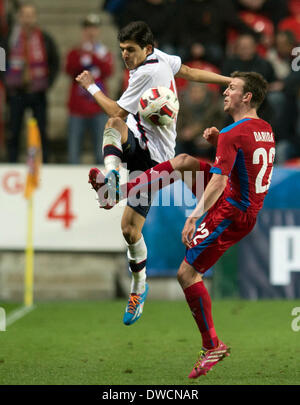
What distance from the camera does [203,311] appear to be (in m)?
7.38

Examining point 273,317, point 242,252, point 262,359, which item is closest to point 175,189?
point 242,252

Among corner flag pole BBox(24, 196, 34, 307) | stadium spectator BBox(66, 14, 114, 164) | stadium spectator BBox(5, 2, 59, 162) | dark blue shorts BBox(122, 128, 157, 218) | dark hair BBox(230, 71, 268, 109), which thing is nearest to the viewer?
dark hair BBox(230, 71, 268, 109)

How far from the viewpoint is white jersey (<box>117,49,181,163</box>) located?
7.72 meters

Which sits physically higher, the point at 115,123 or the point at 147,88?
the point at 147,88

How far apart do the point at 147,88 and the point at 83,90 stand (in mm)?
5496

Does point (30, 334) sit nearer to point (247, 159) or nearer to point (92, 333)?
point (92, 333)

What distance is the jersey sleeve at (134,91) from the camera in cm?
771

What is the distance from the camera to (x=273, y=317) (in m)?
11.4

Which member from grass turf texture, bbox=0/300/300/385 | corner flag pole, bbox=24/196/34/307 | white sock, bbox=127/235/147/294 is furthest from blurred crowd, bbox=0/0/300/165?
white sock, bbox=127/235/147/294

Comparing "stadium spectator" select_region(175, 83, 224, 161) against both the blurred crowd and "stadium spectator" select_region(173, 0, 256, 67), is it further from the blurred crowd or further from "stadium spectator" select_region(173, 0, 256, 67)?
"stadium spectator" select_region(173, 0, 256, 67)

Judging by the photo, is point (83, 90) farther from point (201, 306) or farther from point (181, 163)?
point (201, 306)

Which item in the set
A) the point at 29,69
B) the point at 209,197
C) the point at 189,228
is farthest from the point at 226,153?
the point at 29,69

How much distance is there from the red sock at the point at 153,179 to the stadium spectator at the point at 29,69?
20.1ft

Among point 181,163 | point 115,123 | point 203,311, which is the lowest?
point 203,311
